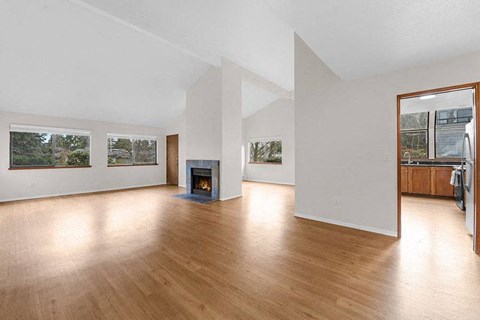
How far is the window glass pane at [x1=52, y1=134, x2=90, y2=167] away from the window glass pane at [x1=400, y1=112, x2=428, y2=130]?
9.51 metres

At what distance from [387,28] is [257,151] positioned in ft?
23.4

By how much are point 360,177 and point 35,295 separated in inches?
154

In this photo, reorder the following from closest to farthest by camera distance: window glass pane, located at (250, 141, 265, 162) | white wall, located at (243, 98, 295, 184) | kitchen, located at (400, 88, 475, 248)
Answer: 1. kitchen, located at (400, 88, 475, 248)
2. white wall, located at (243, 98, 295, 184)
3. window glass pane, located at (250, 141, 265, 162)

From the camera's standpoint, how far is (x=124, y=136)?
23.7 feet

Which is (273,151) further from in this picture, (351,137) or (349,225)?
(349,225)

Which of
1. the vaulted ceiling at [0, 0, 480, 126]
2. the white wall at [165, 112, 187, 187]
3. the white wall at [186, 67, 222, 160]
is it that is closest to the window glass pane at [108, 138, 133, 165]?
the vaulted ceiling at [0, 0, 480, 126]

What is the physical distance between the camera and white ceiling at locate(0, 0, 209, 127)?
3.40 metres

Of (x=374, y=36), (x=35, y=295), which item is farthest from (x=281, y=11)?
(x=35, y=295)

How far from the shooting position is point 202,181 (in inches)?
229

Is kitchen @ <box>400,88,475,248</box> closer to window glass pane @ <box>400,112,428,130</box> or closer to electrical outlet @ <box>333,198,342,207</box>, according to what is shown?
window glass pane @ <box>400,112,428,130</box>

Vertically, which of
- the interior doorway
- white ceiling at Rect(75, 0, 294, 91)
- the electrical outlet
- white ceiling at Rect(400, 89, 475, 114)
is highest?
white ceiling at Rect(75, 0, 294, 91)

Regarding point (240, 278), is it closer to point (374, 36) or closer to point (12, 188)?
point (374, 36)

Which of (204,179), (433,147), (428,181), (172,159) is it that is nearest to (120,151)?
(172,159)

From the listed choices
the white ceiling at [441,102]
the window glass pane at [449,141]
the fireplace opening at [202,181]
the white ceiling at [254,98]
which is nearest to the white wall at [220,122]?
the fireplace opening at [202,181]
